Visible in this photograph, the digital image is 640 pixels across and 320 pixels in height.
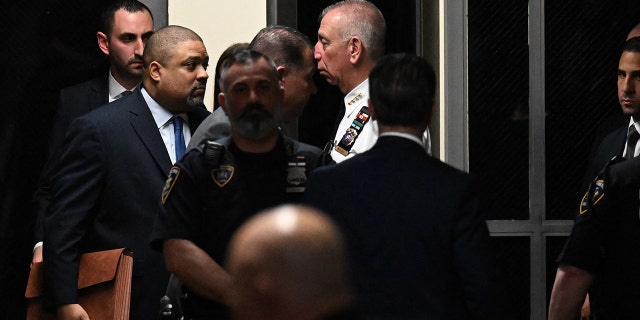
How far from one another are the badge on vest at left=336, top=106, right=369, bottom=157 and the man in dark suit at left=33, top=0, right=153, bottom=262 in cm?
125

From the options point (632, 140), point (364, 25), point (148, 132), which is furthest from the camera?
point (632, 140)

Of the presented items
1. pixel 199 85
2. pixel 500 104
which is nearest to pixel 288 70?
pixel 199 85

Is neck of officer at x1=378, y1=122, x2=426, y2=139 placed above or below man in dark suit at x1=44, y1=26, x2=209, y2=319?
above

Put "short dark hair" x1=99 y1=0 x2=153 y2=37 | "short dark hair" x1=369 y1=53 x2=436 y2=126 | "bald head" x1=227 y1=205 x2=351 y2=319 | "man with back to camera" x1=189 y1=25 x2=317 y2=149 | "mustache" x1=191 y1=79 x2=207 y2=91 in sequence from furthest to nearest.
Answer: "short dark hair" x1=99 y1=0 x2=153 y2=37 < "mustache" x1=191 y1=79 x2=207 y2=91 < "man with back to camera" x1=189 y1=25 x2=317 y2=149 < "short dark hair" x1=369 y1=53 x2=436 y2=126 < "bald head" x1=227 y1=205 x2=351 y2=319

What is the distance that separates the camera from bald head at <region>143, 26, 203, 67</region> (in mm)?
4887

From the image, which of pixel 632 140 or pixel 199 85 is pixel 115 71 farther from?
pixel 632 140

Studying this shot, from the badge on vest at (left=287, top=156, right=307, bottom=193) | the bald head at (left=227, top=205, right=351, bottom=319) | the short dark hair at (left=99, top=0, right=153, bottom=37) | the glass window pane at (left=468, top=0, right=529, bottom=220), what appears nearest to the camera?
the bald head at (left=227, top=205, right=351, bottom=319)

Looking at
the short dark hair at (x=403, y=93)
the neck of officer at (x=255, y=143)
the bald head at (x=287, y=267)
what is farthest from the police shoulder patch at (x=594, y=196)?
the bald head at (x=287, y=267)

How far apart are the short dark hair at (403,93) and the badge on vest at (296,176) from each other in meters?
0.39

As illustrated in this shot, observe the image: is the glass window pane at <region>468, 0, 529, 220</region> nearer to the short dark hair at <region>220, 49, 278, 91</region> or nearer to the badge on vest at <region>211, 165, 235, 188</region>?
the short dark hair at <region>220, 49, 278, 91</region>

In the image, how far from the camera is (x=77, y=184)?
15.2 feet

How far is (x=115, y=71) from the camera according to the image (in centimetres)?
559

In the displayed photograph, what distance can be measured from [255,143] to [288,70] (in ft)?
2.17

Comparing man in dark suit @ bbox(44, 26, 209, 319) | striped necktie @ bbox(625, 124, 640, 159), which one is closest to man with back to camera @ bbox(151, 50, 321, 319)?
man in dark suit @ bbox(44, 26, 209, 319)
